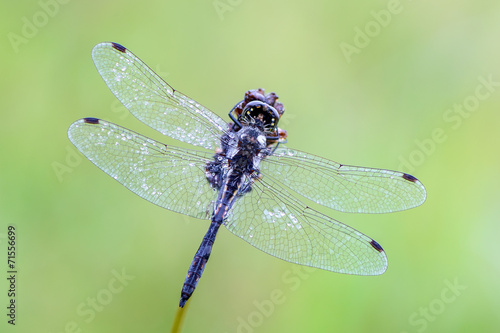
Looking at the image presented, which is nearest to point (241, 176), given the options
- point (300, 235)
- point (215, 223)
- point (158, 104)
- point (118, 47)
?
point (215, 223)

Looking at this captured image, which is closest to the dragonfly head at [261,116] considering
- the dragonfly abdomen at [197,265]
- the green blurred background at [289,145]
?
the dragonfly abdomen at [197,265]

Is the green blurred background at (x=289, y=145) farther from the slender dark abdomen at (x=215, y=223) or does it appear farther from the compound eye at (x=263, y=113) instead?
the compound eye at (x=263, y=113)

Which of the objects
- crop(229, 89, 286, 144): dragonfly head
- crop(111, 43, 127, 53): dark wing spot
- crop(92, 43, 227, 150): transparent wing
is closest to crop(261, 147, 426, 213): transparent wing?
crop(229, 89, 286, 144): dragonfly head

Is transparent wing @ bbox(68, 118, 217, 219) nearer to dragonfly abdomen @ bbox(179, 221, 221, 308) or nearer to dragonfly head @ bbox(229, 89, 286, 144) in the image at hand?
dragonfly abdomen @ bbox(179, 221, 221, 308)

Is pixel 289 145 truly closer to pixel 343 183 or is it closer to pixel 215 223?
pixel 343 183

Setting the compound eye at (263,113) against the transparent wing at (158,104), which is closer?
the compound eye at (263,113)

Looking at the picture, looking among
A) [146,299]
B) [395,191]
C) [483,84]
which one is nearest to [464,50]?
[483,84]
